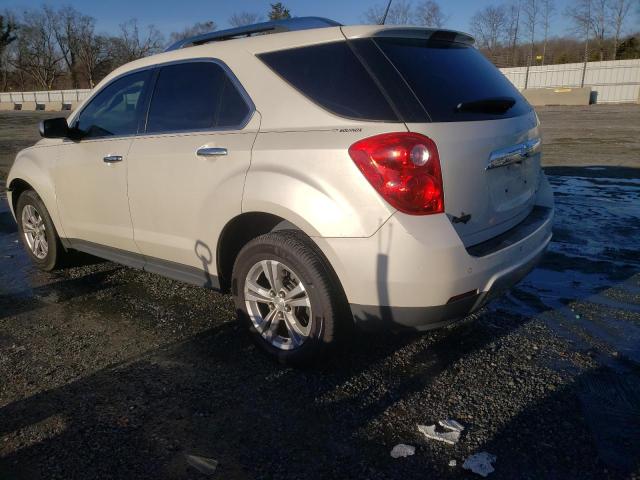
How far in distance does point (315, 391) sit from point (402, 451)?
2.17ft

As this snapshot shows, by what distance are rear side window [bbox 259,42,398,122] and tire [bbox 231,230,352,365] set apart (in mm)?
747

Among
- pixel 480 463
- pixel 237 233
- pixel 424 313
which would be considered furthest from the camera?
pixel 237 233

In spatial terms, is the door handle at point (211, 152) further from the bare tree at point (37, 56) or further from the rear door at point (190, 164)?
the bare tree at point (37, 56)

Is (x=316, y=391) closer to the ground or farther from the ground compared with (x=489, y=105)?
closer to the ground

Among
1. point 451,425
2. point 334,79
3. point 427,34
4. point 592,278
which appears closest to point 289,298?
point 451,425

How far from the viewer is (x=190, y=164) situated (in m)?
3.40

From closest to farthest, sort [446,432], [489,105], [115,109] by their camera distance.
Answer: [446,432] → [489,105] → [115,109]

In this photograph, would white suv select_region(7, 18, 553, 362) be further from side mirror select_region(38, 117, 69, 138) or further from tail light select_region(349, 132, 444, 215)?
side mirror select_region(38, 117, 69, 138)

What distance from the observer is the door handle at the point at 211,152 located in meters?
3.20

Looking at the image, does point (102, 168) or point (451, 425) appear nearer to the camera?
point (451, 425)

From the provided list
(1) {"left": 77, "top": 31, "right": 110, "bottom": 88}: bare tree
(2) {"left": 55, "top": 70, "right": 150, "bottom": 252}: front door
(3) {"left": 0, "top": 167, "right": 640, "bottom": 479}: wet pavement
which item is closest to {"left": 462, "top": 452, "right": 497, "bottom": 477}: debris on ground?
(3) {"left": 0, "top": 167, "right": 640, "bottom": 479}: wet pavement

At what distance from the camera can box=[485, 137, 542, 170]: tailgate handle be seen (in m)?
2.86

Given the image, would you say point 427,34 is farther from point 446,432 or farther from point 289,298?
point 446,432

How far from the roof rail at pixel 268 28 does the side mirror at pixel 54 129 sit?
1.13 meters
